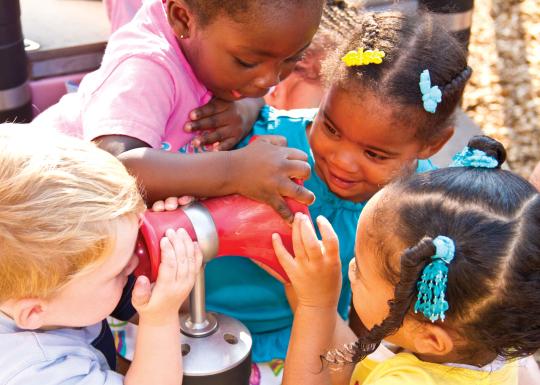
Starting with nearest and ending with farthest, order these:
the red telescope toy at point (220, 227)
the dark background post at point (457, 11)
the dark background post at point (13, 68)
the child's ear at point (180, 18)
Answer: the red telescope toy at point (220, 227), the child's ear at point (180, 18), the dark background post at point (13, 68), the dark background post at point (457, 11)

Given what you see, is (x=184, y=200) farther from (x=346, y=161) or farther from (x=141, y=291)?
(x=346, y=161)

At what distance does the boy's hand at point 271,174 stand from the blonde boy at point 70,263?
0.48 feet

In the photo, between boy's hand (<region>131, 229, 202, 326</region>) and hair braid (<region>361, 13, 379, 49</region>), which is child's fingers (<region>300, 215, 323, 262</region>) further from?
hair braid (<region>361, 13, 379, 49</region>)

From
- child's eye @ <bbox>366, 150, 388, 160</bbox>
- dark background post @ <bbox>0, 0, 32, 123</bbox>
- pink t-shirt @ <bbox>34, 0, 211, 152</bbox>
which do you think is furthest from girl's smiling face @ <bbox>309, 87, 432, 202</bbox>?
dark background post @ <bbox>0, 0, 32, 123</bbox>

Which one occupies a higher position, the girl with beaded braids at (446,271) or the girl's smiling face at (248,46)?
the girl's smiling face at (248,46)

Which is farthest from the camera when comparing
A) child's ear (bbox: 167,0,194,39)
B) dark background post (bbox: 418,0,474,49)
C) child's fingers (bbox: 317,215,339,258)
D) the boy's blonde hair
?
dark background post (bbox: 418,0,474,49)

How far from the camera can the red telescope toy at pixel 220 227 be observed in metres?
1.06

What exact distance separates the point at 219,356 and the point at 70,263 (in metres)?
0.31

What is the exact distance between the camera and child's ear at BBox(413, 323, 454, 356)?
41.6 inches

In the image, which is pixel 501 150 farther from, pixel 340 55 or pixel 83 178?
pixel 83 178

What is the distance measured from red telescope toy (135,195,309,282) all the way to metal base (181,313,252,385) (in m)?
0.15

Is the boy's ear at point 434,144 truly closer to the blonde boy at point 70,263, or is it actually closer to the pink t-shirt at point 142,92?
the pink t-shirt at point 142,92

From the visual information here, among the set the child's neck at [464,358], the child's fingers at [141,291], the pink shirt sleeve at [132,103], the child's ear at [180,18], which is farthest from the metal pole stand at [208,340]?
the child's ear at [180,18]

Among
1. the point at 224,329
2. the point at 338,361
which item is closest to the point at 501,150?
the point at 338,361
